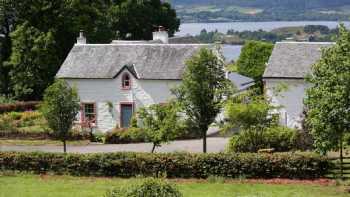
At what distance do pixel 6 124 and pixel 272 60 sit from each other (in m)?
20.5

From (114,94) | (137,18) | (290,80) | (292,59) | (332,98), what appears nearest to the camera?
(332,98)

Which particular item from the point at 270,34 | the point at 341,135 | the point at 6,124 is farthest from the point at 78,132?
the point at 270,34

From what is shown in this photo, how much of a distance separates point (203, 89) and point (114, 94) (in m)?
14.9

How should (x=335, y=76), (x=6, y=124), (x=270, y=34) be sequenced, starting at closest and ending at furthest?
1. (x=335, y=76)
2. (x=6, y=124)
3. (x=270, y=34)

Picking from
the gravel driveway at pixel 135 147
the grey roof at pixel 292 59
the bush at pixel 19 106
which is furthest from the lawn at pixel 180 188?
the bush at pixel 19 106

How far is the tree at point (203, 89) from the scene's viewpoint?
38.3 meters

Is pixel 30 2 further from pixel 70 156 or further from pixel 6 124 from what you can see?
pixel 70 156

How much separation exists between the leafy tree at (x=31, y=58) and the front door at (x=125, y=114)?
550 inches

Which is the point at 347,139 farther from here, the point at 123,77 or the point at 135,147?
the point at 123,77

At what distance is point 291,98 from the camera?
4656cm

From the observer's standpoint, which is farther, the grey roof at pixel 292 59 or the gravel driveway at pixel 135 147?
the grey roof at pixel 292 59

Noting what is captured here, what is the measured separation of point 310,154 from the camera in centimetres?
3444

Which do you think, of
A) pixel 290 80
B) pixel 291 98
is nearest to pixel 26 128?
pixel 291 98

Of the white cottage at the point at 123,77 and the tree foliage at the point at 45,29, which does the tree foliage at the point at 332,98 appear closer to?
the white cottage at the point at 123,77
